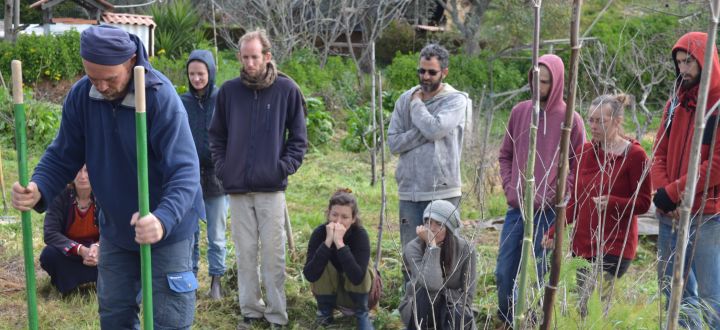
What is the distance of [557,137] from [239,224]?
1889 mm

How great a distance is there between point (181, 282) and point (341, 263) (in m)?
1.74

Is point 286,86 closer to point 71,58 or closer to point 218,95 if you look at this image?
point 218,95

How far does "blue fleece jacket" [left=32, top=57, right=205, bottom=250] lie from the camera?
309 centimetres

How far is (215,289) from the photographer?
5.38 meters

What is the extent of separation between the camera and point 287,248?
20.3 ft

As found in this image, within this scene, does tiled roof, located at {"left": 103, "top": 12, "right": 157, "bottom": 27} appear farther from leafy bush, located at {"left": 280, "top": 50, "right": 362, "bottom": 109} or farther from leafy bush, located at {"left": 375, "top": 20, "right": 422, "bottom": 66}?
leafy bush, located at {"left": 375, "top": 20, "right": 422, "bottom": 66}

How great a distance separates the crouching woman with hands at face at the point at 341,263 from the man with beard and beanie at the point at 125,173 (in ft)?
5.24

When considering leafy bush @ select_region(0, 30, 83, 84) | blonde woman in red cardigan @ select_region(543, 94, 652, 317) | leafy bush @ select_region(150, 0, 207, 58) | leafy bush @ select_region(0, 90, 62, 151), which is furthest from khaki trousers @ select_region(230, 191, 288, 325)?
leafy bush @ select_region(150, 0, 207, 58)

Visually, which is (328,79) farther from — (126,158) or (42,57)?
(126,158)

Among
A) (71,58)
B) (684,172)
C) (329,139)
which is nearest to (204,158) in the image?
(684,172)

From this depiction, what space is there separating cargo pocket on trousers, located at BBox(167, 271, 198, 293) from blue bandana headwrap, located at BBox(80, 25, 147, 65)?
0.84 meters

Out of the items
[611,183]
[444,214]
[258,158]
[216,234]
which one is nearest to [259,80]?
[258,158]

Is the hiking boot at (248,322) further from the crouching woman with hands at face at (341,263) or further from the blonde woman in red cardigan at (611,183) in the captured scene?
the blonde woman in red cardigan at (611,183)

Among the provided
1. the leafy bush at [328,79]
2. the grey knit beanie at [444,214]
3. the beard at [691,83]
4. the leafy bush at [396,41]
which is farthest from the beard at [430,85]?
the leafy bush at [396,41]
